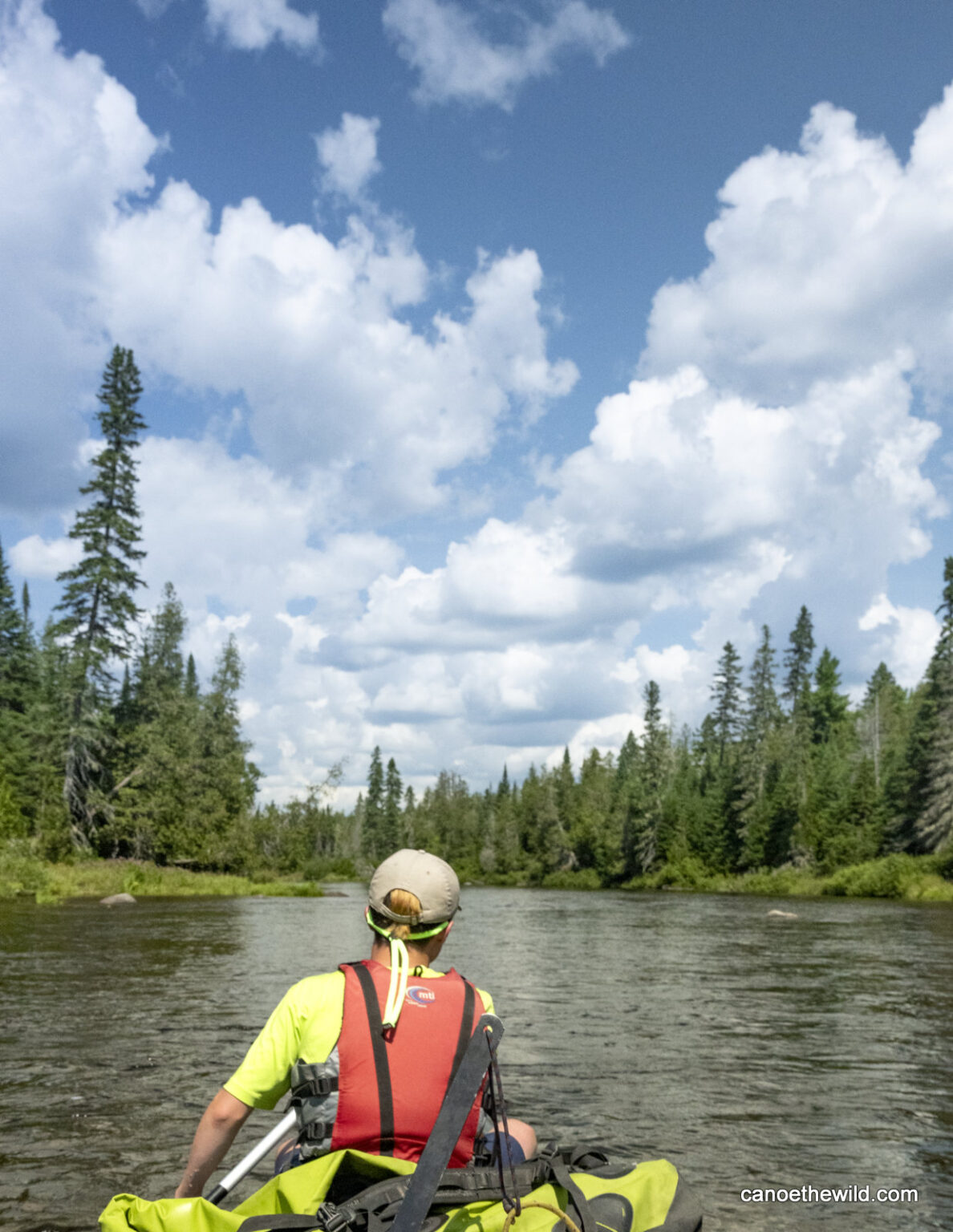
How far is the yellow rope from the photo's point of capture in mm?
2773

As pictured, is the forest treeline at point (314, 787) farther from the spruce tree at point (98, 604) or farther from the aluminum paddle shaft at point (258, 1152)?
the aluminum paddle shaft at point (258, 1152)

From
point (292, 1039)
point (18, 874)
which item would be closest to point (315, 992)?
point (292, 1039)

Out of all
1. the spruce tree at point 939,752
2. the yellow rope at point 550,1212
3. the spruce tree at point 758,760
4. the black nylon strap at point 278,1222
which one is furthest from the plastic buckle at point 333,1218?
the spruce tree at point 758,760

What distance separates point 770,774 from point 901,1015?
6744 cm

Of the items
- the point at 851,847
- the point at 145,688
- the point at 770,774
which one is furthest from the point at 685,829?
the point at 145,688

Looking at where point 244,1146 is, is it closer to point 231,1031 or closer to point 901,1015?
point 231,1031

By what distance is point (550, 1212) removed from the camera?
9.45 ft

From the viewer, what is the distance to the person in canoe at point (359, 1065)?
10.9ft

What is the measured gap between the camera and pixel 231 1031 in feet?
37.6

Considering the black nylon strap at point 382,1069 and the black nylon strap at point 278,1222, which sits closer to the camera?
the black nylon strap at point 278,1222

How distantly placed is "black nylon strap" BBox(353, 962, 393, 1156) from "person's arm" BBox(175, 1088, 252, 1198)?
1.60ft

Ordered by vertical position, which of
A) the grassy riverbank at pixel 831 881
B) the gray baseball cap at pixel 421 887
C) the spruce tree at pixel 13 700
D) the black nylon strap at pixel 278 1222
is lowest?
the grassy riverbank at pixel 831 881

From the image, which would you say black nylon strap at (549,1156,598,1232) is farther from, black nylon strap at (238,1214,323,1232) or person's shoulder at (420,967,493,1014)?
black nylon strap at (238,1214,323,1232)

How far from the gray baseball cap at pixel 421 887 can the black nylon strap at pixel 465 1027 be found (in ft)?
0.92
